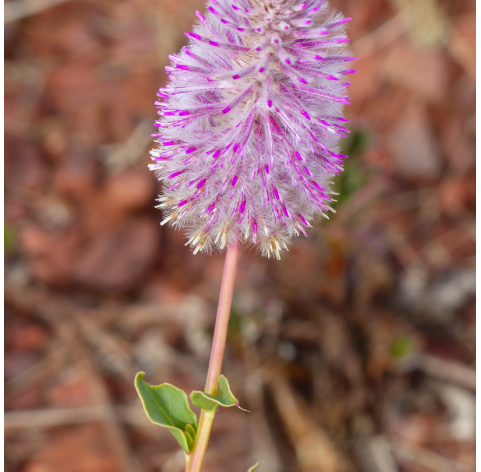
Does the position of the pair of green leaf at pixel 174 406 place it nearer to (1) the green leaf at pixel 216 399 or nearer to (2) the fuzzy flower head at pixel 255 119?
(1) the green leaf at pixel 216 399

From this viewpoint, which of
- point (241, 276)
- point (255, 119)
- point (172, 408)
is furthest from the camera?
point (241, 276)

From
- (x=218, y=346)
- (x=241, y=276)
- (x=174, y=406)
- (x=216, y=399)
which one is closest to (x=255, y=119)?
(x=218, y=346)

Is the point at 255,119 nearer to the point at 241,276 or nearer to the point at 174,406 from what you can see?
the point at 174,406

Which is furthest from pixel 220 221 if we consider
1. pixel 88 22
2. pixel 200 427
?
pixel 88 22

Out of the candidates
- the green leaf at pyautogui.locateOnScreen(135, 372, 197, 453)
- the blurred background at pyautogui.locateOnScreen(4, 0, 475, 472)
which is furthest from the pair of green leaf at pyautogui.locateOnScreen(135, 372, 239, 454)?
the blurred background at pyautogui.locateOnScreen(4, 0, 475, 472)

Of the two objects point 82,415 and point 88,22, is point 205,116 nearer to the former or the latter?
point 82,415

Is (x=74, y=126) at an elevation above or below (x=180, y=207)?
above
